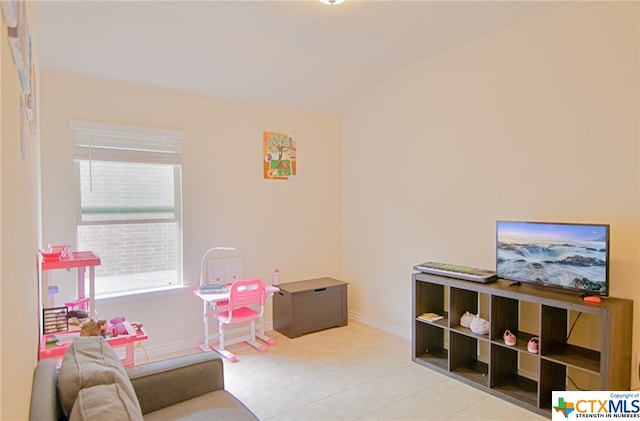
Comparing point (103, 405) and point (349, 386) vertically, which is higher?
point (103, 405)

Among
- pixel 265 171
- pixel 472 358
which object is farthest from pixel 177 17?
pixel 472 358

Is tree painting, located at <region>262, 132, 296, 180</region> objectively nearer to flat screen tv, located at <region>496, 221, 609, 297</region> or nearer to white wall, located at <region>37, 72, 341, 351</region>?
white wall, located at <region>37, 72, 341, 351</region>

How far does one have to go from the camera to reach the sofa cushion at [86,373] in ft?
4.76

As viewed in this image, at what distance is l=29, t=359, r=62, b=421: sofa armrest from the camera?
4.10 feet

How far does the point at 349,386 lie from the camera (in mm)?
3086

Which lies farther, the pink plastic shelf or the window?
the window

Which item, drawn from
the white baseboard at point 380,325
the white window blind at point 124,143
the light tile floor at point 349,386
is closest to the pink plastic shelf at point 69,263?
the white window blind at point 124,143

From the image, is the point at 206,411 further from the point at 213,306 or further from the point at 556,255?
the point at 556,255

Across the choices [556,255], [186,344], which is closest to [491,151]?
[556,255]

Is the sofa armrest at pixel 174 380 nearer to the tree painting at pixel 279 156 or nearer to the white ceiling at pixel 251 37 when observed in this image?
the white ceiling at pixel 251 37

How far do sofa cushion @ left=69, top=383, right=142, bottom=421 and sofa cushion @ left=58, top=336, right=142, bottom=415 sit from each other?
1.8 inches

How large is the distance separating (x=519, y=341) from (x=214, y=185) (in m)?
2.98

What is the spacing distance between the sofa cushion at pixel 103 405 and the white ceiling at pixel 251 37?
2.40m

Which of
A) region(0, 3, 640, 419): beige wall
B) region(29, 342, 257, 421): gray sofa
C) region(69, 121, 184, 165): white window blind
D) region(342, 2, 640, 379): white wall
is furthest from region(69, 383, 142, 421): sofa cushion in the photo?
region(342, 2, 640, 379): white wall
